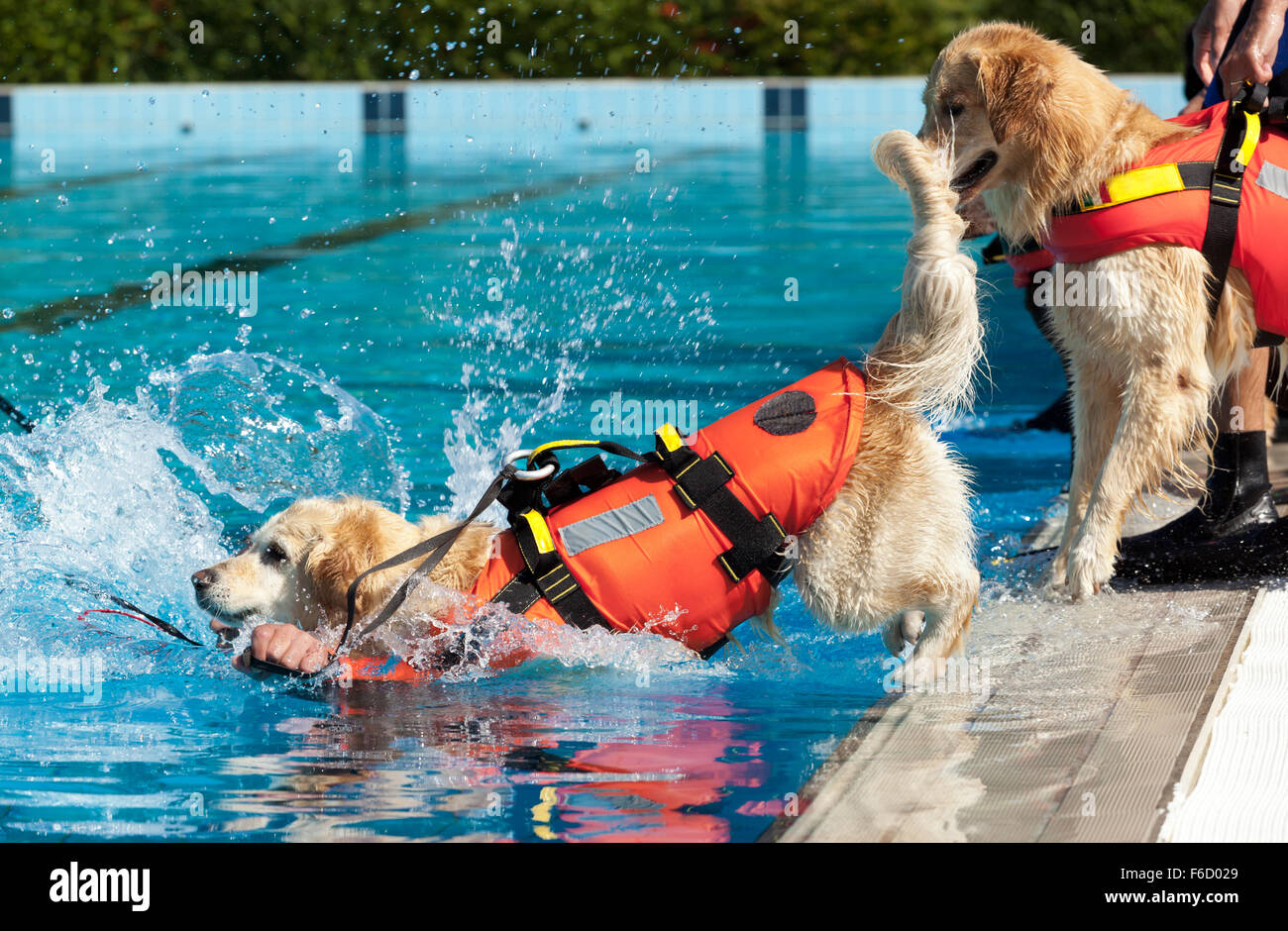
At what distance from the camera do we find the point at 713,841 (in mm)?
2605

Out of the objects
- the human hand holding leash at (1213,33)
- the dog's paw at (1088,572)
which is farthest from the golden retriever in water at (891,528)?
the human hand holding leash at (1213,33)

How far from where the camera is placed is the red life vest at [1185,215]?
385cm

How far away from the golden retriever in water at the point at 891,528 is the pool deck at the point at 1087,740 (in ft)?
0.96

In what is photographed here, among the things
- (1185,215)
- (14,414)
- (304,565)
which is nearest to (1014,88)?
(1185,215)

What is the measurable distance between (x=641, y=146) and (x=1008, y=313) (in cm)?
985

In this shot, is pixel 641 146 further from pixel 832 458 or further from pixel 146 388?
pixel 832 458

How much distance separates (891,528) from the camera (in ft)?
11.1

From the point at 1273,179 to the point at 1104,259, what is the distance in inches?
21.8

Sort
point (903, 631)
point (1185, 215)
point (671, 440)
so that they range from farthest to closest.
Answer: point (1185, 215)
point (903, 631)
point (671, 440)

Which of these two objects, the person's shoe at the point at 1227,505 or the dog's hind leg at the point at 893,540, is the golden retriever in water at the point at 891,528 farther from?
the person's shoe at the point at 1227,505

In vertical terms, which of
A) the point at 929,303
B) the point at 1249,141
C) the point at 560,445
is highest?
the point at 1249,141

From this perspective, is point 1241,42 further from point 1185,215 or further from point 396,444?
point 396,444

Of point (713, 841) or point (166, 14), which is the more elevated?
point (166, 14)

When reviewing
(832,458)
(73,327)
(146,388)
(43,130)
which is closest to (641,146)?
(43,130)
